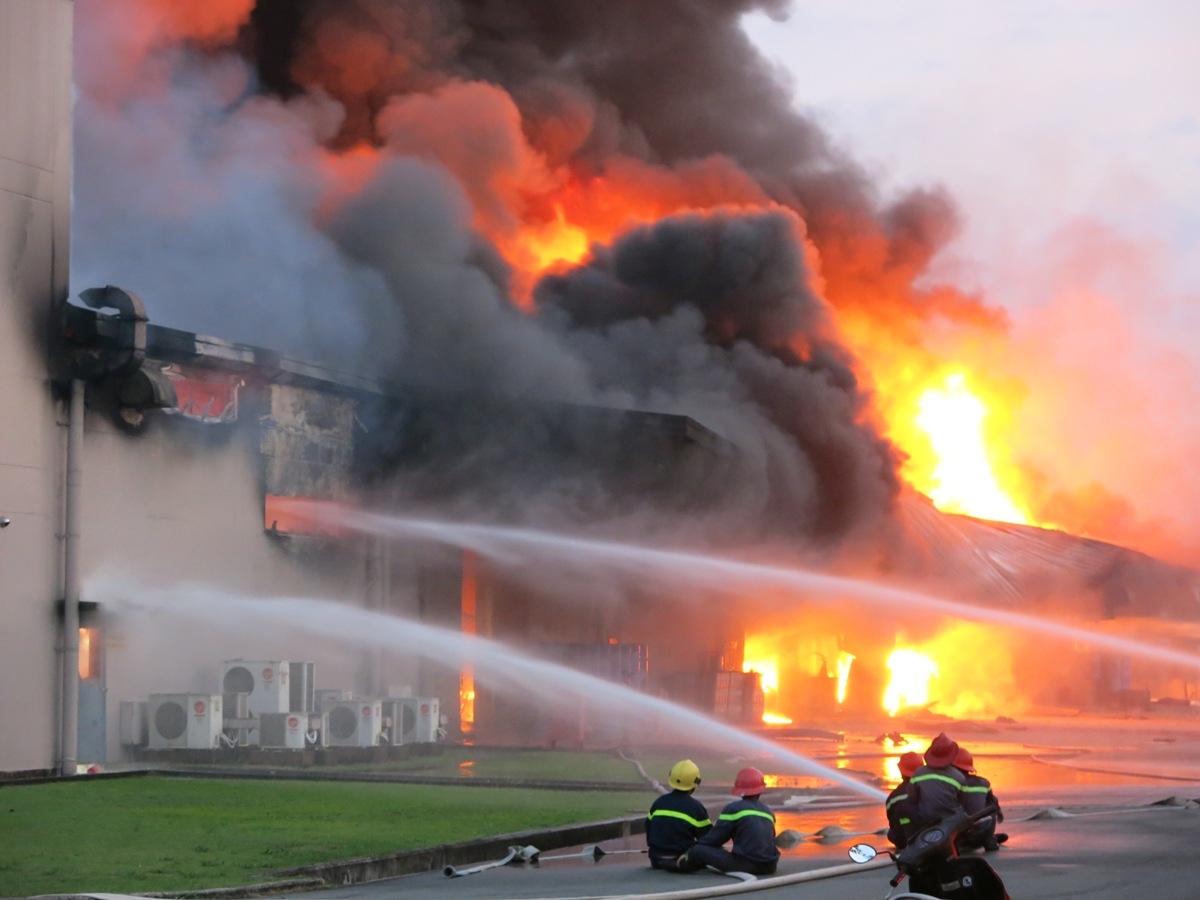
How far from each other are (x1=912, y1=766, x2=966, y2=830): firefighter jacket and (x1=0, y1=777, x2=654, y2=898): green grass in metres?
4.02

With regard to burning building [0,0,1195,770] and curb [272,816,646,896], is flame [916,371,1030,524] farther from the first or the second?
curb [272,816,646,896]

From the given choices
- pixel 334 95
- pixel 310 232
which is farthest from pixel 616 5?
pixel 310 232

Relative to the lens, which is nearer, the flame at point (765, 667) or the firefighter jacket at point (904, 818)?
the firefighter jacket at point (904, 818)

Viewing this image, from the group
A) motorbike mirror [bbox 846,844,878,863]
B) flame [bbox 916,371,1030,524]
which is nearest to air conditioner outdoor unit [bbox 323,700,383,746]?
motorbike mirror [bbox 846,844,878,863]

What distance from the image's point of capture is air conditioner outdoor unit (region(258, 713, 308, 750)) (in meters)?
20.2

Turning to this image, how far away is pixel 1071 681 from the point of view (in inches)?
1930

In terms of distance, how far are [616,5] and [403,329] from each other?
1418 cm

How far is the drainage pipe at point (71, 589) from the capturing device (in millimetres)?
18281

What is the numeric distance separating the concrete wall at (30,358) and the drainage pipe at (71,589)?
12cm

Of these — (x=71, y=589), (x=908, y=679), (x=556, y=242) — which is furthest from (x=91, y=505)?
(x=908, y=679)

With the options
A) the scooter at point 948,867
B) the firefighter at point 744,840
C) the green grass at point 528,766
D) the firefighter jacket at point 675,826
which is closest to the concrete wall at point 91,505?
the green grass at point 528,766

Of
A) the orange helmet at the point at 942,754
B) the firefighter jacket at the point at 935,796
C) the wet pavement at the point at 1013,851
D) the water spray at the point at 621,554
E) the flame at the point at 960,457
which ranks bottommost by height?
the wet pavement at the point at 1013,851

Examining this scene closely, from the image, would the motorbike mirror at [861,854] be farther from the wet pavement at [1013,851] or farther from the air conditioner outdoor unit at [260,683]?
the air conditioner outdoor unit at [260,683]

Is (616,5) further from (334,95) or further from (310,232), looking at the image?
(310,232)
